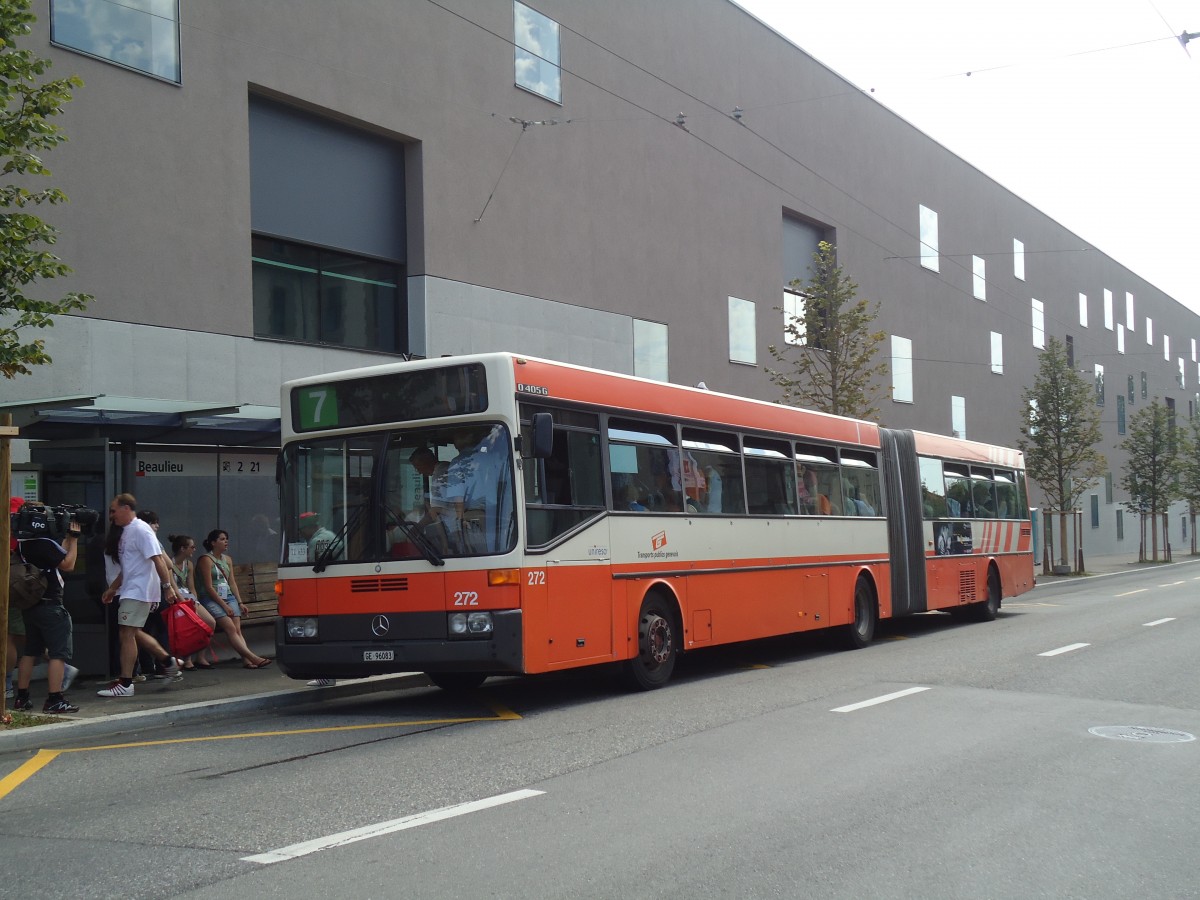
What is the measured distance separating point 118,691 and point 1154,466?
173 feet

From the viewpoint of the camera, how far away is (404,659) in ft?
32.3

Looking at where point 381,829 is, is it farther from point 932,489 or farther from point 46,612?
point 932,489

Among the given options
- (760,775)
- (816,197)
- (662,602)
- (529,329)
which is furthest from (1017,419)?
(760,775)

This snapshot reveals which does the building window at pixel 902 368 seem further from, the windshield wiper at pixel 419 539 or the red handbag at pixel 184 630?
the windshield wiper at pixel 419 539

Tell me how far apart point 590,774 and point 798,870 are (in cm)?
237

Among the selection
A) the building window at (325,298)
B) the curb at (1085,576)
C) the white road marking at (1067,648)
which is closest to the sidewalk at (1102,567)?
the curb at (1085,576)

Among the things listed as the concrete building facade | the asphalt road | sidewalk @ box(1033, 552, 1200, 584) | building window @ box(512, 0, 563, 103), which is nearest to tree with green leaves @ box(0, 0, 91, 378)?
the concrete building facade

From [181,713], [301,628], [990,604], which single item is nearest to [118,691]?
[181,713]

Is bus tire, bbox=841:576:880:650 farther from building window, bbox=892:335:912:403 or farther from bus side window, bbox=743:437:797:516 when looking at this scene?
building window, bbox=892:335:912:403

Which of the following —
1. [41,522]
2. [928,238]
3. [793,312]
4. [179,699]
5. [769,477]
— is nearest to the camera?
[41,522]

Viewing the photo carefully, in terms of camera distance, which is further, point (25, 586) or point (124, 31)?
point (124, 31)

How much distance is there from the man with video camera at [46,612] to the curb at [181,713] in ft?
2.15

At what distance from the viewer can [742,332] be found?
29.1 m

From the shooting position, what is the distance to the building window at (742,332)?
1131 inches
